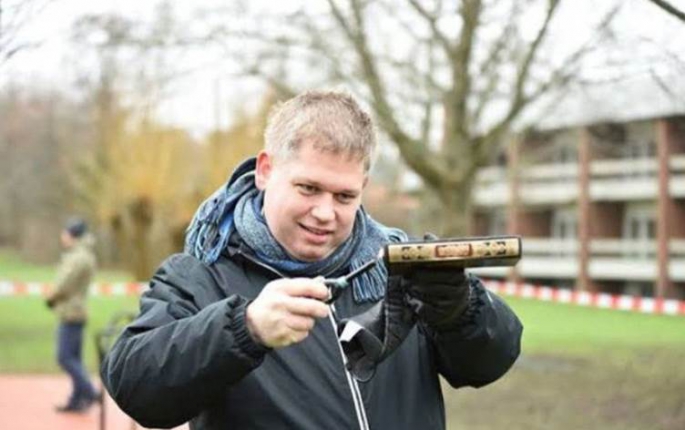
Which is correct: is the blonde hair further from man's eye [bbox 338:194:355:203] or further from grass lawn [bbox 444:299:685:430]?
grass lawn [bbox 444:299:685:430]

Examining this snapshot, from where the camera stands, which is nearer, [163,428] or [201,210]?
[163,428]

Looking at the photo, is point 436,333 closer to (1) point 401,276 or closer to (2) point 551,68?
(1) point 401,276

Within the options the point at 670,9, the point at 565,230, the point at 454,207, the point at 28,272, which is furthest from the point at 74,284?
the point at 28,272

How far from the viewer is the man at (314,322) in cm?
208

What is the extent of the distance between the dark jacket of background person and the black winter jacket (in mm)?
9088

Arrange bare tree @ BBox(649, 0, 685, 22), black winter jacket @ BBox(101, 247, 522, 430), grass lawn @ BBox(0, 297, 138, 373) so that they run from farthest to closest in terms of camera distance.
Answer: grass lawn @ BBox(0, 297, 138, 373) → bare tree @ BBox(649, 0, 685, 22) → black winter jacket @ BBox(101, 247, 522, 430)

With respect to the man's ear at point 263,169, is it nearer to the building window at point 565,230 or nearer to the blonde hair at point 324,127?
the blonde hair at point 324,127

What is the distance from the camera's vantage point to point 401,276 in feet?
7.16

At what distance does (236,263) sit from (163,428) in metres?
0.35

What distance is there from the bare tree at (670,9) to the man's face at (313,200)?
430cm

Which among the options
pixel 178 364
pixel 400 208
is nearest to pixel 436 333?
pixel 178 364

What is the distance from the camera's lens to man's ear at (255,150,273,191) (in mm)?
2305

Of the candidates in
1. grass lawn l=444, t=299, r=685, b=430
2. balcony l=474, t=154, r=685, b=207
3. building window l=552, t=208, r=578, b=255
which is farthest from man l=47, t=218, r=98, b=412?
building window l=552, t=208, r=578, b=255

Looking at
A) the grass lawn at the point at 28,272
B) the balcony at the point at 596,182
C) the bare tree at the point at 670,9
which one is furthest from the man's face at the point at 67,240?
the balcony at the point at 596,182
